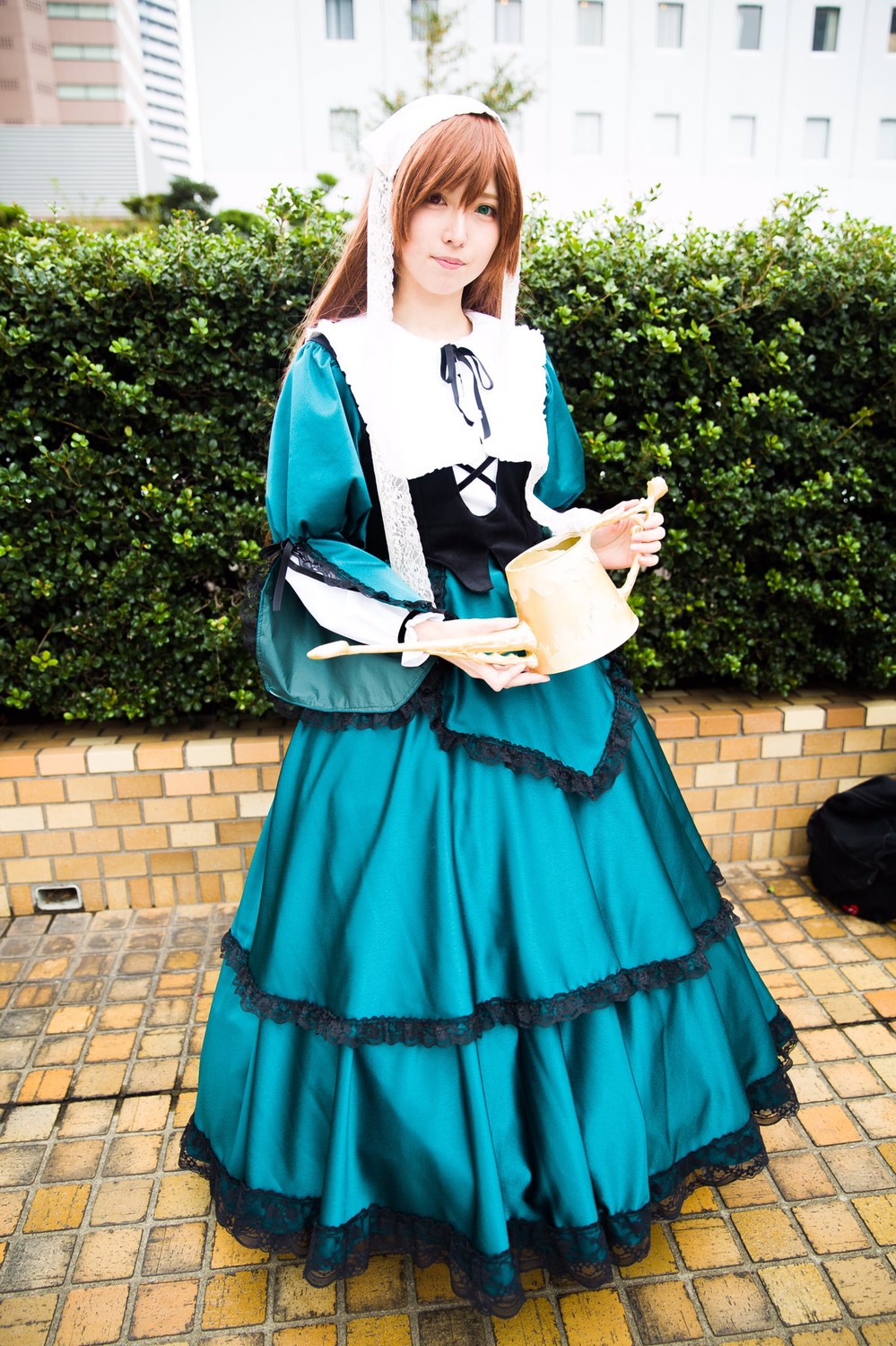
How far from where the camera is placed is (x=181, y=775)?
251 centimetres

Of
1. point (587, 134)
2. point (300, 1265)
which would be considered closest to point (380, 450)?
point (300, 1265)

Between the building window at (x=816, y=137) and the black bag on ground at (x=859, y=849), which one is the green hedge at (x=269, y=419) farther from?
the building window at (x=816, y=137)

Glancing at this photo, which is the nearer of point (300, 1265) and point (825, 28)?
point (300, 1265)

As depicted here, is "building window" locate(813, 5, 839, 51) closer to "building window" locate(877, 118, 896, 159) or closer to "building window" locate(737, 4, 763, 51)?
"building window" locate(737, 4, 763, 51)

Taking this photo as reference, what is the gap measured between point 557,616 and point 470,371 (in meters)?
0.49

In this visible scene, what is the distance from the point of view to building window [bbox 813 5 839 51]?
65.1 feet

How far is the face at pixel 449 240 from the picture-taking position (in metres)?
1.28

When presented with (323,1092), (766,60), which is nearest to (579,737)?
(323,1092)

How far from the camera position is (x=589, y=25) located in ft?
65.9

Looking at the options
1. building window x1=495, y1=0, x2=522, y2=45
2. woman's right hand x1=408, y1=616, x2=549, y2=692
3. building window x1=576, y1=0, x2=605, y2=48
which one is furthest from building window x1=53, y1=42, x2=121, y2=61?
woman's right hand x1=408, y1=616, x2=549, y2=692

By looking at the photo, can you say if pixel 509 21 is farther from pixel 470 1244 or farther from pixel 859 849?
pixel 470 1244

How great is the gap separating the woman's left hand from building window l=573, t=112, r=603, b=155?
2241cm

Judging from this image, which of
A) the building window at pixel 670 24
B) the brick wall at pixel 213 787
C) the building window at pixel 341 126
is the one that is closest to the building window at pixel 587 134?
the building window at pixel 670 24

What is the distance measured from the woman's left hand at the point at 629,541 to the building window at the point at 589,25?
23.5 m
